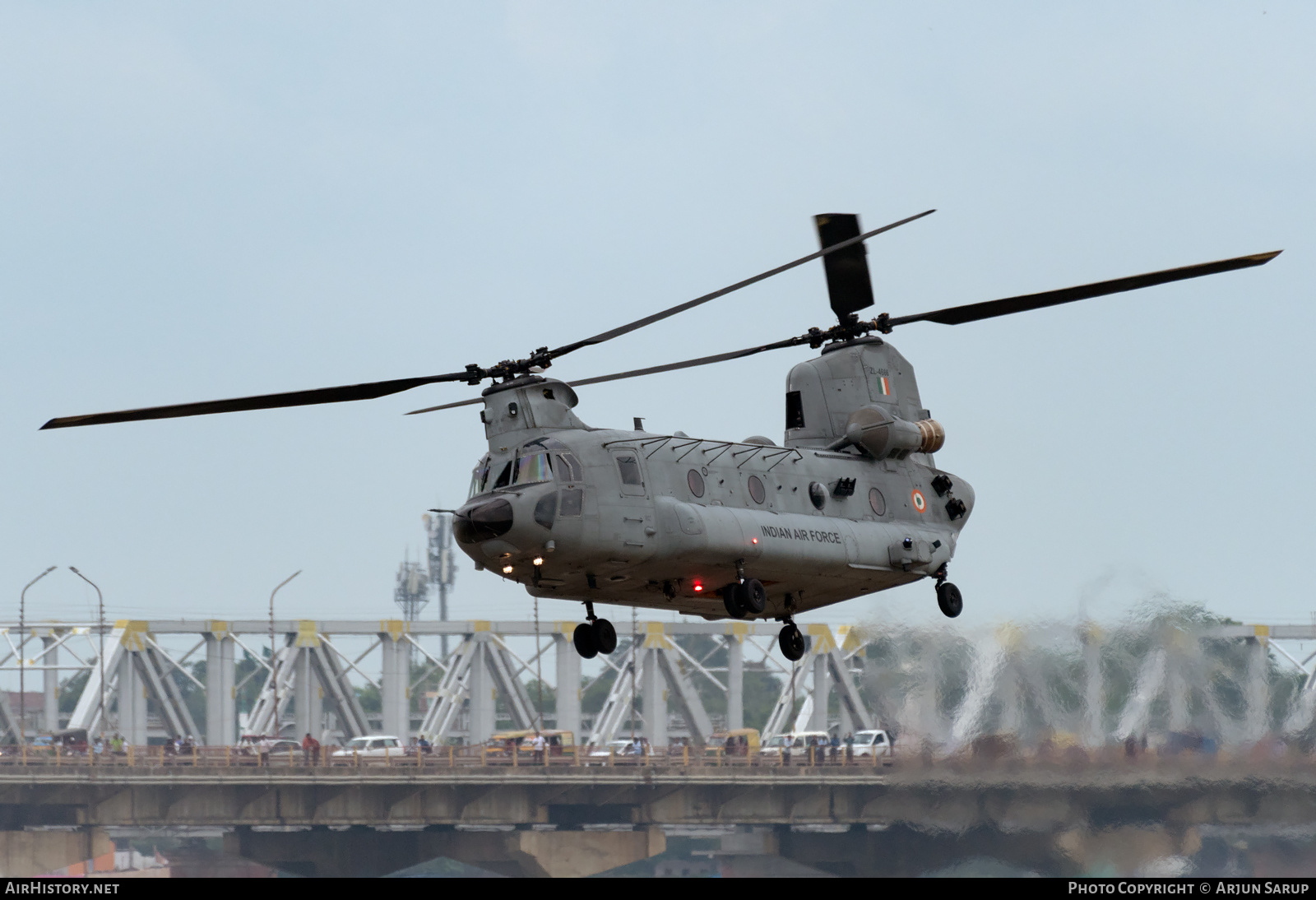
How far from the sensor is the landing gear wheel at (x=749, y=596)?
95.1 feet

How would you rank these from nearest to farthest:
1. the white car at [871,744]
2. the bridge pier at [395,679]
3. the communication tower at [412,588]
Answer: the white car at [871,744] < the bridge pier at [395,679] < the communication tower at [412,588]

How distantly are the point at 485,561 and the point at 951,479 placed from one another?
1259cm

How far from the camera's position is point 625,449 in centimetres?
2880

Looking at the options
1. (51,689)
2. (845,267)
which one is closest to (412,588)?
(51,689)

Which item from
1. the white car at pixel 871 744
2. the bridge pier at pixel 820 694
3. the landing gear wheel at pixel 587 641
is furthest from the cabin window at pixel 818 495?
the bridge pier at pixel 820 694

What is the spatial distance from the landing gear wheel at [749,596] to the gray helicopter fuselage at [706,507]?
1.02ft

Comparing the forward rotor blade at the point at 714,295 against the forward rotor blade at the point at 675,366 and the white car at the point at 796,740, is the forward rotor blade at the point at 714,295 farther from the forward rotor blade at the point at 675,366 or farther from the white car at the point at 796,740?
the white car at the point at 796,740

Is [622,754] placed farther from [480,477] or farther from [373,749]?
[480,477]

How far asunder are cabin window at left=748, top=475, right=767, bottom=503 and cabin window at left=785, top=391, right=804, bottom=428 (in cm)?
474

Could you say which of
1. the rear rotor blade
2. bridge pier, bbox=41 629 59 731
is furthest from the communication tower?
the rear rotor blade

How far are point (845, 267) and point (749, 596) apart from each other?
34.1 ft

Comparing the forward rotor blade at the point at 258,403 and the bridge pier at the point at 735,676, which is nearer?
the forward rotor blade at the point at 258,403

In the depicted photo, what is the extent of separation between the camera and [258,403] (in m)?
28.7
